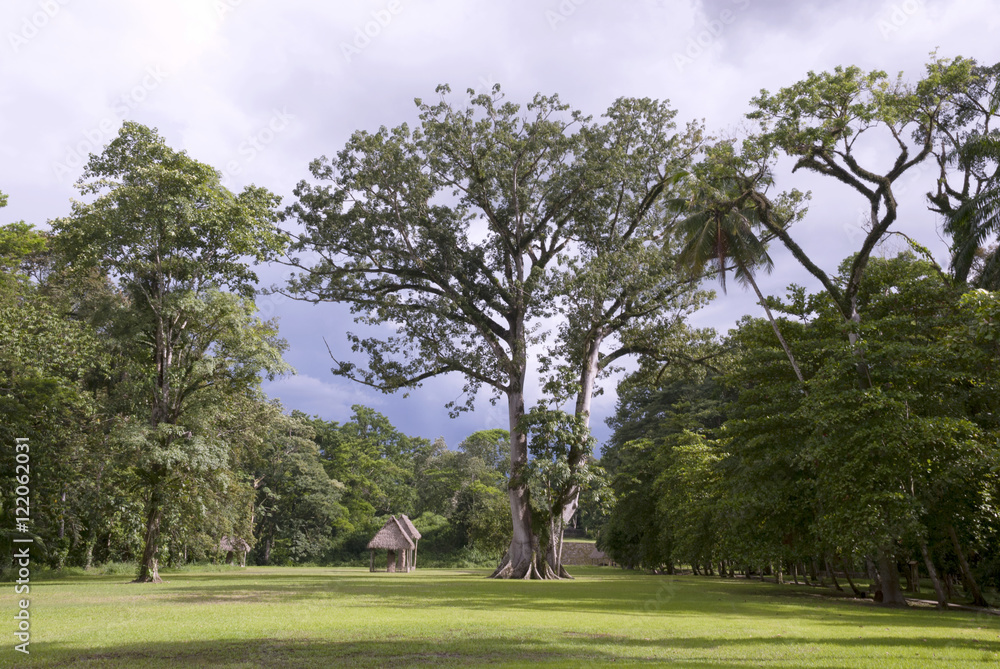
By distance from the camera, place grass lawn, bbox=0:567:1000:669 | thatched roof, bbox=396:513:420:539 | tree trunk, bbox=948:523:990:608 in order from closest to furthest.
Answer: grass lawn, bbox=0:567:1000:669
tree trunk, bbox=948:523:990:608
thatched roof, bbox=396:513:420:539

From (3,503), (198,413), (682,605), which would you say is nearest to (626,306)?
(682,605)

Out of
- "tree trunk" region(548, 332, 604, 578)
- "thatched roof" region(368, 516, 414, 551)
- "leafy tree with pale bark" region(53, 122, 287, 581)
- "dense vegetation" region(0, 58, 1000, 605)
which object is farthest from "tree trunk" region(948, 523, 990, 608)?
"thatched roof" region(368, 516, 414, 551)

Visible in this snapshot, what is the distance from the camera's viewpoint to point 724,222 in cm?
2164

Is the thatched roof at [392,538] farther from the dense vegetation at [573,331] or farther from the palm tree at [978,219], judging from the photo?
the palm tree at [978,219]

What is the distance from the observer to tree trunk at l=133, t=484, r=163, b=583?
21812mm

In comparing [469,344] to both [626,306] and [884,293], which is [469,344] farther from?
[884,293]

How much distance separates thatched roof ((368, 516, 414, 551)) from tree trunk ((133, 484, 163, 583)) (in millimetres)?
20743

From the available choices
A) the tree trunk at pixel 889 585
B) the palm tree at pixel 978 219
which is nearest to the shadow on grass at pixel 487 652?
the tree trunk at pixel 889 585

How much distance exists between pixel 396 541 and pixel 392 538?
0.33 m

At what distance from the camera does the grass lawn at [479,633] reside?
7.45 metres

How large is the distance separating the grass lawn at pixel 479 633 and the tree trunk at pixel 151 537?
5519mm

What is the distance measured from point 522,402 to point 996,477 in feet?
58.4

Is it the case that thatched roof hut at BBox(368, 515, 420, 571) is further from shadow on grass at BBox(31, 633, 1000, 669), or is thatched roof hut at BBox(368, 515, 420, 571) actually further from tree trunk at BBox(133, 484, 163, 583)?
shadow on grass at BBox(31, 633, 1000, 669)

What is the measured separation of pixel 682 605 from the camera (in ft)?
50.6
